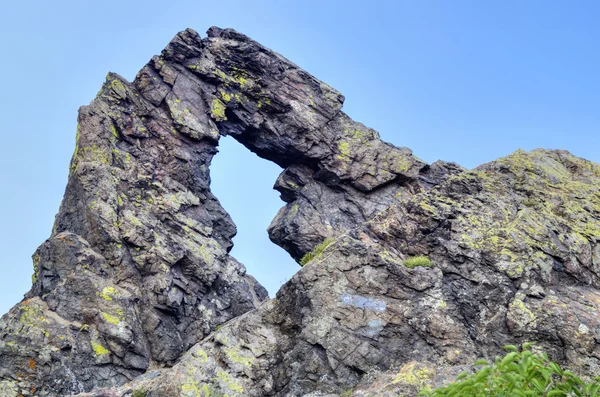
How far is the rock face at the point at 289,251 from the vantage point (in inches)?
686

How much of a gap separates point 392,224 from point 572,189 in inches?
331

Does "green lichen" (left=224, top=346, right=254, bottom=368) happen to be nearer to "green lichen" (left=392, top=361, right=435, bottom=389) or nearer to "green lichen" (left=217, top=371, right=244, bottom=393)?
"green lichen" (left=217, top=371, right=244, bottom=393)

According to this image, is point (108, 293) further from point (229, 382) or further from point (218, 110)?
point (218, 110)

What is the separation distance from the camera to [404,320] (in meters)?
18.0

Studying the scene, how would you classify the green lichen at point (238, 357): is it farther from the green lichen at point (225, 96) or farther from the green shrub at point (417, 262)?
the green lichen at point (225, 96)

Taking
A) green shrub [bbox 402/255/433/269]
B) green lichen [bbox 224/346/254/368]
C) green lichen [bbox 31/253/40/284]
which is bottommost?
green lichen [bbox 224/346/254/368]

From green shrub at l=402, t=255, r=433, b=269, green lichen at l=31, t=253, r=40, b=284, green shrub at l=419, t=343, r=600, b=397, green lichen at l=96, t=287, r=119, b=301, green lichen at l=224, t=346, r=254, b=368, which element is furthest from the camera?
green lichen at l=31, t=253, r=40, b=284

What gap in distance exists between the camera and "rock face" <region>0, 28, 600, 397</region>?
57.2 ft

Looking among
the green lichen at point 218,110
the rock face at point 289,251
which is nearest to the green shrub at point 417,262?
the rock face at point 289,251

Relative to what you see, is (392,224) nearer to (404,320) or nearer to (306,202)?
(404,320)

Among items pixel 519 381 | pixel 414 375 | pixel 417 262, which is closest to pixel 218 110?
pixel 417 262

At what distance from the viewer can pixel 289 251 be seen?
38.3m

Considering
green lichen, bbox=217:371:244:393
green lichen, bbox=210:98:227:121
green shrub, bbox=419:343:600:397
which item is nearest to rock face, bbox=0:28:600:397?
green lichen, bbox=217:371:244:393

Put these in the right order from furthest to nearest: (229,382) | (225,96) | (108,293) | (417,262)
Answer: (225,96) < (108,293) < (417,262) < (229,382)
